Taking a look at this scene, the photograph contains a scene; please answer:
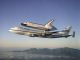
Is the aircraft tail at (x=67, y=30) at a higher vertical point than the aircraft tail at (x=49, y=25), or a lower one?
lower

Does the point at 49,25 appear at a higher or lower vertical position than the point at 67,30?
higher

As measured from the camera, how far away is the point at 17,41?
671 cm

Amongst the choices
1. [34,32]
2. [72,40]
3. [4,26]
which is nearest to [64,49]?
[72,40]

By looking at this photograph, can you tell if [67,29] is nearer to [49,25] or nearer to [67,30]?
[67,30]

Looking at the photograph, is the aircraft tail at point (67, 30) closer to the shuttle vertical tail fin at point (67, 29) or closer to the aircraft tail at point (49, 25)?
the shuttle vertical tail fin at point (67, 29)

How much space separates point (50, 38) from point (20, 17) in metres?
0.75

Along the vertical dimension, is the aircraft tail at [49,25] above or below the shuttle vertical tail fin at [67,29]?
above

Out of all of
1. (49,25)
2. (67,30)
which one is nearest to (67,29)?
(67,30)

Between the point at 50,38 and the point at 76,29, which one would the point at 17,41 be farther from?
the point at 76,29

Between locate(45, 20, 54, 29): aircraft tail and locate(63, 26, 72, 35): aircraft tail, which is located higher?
locate(45, 20, 54, 29): aircraft tail

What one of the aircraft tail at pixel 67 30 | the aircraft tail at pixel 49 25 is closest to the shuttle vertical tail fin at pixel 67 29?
the aircraft tail at pixel 67 30

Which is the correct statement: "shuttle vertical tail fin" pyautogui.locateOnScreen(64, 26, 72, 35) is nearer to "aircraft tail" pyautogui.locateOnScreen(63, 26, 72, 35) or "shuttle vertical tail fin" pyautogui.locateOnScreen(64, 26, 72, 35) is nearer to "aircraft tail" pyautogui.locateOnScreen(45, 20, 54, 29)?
"aircraft tail" pyautogui.locateOnScreen(63, 26, 72, 35)

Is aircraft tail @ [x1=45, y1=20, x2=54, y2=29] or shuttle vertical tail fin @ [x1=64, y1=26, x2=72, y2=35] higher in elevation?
aircraft tail @ [x1=45, y1=20, x2=54, y2=29]

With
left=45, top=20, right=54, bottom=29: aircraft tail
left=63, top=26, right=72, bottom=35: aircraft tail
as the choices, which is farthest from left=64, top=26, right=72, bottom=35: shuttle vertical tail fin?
left=45, top=20, right=54, bottom=29: aircraft tail
